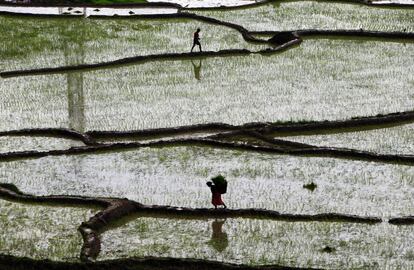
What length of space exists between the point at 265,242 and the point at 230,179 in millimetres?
2124

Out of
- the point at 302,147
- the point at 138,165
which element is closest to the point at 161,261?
the point at 138,165

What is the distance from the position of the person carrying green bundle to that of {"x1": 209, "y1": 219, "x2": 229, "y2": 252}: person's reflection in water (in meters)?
0.25

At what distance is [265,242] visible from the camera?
11672 millimetres

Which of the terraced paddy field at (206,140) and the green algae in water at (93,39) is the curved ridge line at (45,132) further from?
the green algae in water at (93,39)

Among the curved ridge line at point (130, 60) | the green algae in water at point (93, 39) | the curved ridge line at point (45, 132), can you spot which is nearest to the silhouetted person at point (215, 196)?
the curved ridge line at point (45, 132)

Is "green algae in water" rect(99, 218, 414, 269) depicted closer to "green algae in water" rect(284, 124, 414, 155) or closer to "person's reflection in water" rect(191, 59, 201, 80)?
"green algae in water" rect(284, 124, 414, 155)

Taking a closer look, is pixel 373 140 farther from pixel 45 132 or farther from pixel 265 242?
pixel 45 132

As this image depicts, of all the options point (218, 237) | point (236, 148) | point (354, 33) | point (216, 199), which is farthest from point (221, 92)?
point (218, 237)

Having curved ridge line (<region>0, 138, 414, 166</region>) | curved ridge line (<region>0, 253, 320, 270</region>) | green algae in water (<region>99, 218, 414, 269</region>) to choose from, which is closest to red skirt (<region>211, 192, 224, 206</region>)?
green algae in water (<region>99, 218, 414, 269</region>)

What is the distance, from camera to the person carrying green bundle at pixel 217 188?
12.1 m

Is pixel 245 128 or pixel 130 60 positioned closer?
pixel 245 128

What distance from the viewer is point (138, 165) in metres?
14.2

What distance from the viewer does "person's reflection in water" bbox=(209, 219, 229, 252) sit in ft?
38.0

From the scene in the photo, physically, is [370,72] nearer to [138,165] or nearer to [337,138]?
[337,138]
